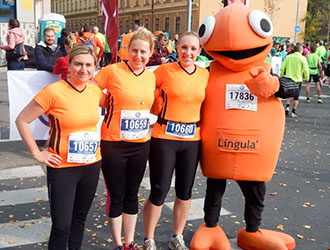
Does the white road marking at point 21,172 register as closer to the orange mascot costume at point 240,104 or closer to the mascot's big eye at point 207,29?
the orange mascot costume at point 240,104

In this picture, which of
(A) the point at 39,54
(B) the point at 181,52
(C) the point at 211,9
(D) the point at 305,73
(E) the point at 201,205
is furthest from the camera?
(C) the point at 211,9

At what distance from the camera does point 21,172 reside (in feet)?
19.7

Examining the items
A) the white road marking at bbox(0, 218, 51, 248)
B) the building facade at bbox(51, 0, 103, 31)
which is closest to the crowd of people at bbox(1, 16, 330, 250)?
the white road marking at bbox(0, 218, 51, 248)

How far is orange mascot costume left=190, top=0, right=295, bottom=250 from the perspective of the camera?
3600mm

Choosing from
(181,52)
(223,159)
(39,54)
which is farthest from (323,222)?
(39,54)

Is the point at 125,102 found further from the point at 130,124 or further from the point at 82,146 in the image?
the point at 82,146

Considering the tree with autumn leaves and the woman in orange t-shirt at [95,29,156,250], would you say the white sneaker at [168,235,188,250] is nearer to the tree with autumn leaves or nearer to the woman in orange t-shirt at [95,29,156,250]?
the woman in orange t-shirt at [95,29,156,250]

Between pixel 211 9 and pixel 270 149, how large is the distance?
42804 millimetres

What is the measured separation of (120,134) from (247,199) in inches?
55.5

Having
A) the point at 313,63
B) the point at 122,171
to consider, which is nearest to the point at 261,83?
the point at 122,171

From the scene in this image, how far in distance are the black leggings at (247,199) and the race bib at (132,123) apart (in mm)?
941

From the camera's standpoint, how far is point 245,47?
11.8 ft

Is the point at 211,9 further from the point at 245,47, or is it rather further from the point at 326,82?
the point at 245,47

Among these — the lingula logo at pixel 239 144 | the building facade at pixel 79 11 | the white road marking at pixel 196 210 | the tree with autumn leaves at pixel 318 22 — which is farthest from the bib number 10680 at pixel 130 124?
the building facade at pixel 79 11
